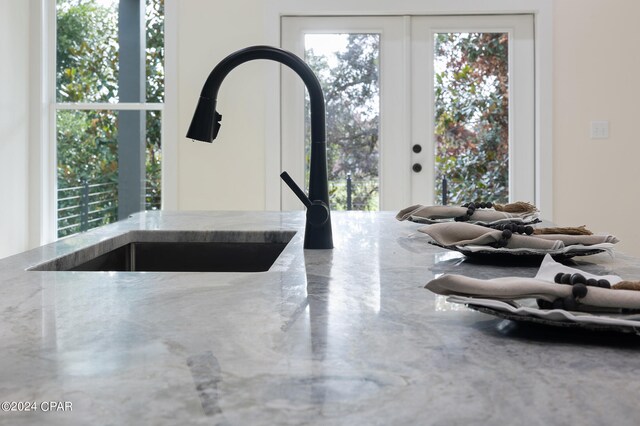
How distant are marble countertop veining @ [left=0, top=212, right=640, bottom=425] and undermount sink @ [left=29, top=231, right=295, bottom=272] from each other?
2.23ft

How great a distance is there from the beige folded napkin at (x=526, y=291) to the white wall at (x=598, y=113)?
399 centimetres

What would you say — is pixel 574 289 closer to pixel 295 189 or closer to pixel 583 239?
pixel 583 239

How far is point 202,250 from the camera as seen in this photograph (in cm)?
178

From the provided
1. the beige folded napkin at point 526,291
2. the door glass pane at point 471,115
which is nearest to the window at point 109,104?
the door glass pane at point 471,115

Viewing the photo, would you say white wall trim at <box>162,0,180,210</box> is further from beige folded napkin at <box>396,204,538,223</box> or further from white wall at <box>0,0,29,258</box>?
beige folded napkin at <box>396,204,538,223</box>

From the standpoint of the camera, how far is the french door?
15.1ft

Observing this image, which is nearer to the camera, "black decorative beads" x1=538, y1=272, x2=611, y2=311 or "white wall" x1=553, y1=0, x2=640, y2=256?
"black decorative beads" x1=538, y1=272, x2=611, y2=311

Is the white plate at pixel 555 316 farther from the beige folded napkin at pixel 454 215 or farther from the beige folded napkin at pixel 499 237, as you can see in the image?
the beige folded napkin at pixel 454 215

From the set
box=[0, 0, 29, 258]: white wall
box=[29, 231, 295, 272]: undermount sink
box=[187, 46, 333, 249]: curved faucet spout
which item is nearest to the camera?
box=[187, 46, 333, 249]: curved faucet spout

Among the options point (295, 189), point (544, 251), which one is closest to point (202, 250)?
point (295, 189)

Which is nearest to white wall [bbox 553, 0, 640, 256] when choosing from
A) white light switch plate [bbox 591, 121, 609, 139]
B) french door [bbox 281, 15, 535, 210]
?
white light switch plate [bbox 591, 121, 609, 139]

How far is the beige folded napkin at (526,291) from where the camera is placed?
71cm

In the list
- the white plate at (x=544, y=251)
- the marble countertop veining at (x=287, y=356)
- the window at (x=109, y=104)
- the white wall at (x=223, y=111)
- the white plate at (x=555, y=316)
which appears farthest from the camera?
the window at (x=109, y=104)

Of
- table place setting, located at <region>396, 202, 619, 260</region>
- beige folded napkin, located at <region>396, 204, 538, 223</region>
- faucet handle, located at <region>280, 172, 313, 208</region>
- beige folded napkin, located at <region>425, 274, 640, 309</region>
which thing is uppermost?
faucet handle, located at <region>280, 172, 313, 208</region>
